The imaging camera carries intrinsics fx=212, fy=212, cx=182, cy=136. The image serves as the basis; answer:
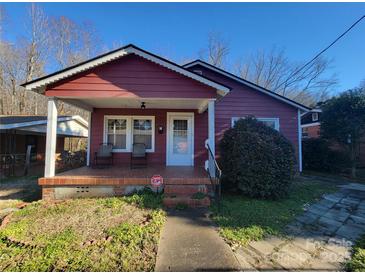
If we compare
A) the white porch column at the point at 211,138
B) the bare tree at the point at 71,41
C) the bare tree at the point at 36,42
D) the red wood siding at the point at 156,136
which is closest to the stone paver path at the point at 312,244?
the white porch column at the point at 211,138

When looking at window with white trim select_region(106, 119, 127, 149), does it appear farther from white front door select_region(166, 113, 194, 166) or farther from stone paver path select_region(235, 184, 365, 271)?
stone paver path select_region(235, 184, 365, 271)

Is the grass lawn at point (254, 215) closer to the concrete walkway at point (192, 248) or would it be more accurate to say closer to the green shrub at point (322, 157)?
the concrete walkway at point (192, 248)

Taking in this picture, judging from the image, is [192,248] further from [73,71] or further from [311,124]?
[311,124]

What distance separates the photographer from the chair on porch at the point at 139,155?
7.95 meters

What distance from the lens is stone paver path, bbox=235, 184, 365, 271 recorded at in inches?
111

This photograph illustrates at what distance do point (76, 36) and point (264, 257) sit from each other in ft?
83.2

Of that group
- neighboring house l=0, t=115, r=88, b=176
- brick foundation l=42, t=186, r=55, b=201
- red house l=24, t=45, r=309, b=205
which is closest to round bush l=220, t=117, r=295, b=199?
red house l=24, t=45, r=309, b=205

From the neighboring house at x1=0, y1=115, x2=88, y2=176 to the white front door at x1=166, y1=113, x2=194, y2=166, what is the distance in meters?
7.51

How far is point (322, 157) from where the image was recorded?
A: 39.4 feet

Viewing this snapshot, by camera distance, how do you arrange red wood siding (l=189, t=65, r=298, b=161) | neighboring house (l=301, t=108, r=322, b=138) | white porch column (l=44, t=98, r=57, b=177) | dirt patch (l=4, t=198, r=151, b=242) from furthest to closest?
neighboring house (l=301, t=108, r=322, b=138)
red wood siding (l=189, t=65, r=298, b=161)
white porch column (l=44, t=98, r=57, b=177)
dirt patch (l=4, t=198, r=151, b=242)

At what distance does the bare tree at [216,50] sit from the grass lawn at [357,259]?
73.2 ft

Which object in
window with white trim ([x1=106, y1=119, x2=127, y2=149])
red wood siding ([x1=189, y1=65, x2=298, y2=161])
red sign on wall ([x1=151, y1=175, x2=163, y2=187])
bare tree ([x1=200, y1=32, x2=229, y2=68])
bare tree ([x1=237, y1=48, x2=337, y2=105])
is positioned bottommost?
red sign on wall ([x1=151, y1=175, x2=163, y2=187])

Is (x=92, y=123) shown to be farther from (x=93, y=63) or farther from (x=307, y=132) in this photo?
(x=307, y=132)

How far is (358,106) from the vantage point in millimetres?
9922
